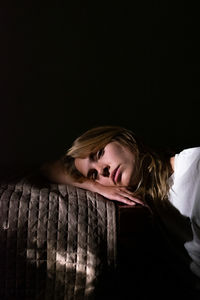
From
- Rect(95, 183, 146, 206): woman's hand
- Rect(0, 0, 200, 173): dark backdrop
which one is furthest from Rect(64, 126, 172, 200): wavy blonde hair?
Rect(0, 0, 200, 173): dark backdrop

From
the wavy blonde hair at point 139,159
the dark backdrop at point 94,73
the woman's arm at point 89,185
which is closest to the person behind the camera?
the woman's arm at point 89,185

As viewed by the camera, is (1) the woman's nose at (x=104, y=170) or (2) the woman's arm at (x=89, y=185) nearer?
(2) the woman's arm at (x=89, y=185)

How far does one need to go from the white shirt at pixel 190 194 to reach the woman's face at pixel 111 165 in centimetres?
15

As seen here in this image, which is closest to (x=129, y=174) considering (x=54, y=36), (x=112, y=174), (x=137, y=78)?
(x=112, y=174)

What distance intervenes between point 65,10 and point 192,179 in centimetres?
77

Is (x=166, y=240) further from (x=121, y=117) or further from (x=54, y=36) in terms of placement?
(x=54, y=36)

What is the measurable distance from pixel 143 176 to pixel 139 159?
58 millimetres

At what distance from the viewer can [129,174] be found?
1082 mm

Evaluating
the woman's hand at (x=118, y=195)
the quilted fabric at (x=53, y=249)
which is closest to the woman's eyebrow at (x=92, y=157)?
the woman's hand at (x=118, y=195)

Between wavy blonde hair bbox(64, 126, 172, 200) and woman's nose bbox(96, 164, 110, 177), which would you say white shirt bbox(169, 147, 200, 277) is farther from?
woman's nose bbox(96, 164, 110, 177)

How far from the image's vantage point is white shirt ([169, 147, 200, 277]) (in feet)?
3.21

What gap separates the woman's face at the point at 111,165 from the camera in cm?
109

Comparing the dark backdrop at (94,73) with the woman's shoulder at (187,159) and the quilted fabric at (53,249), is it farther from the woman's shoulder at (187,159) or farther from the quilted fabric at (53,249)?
the quilted fabric at (53,249)

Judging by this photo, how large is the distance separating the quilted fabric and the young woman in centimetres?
14
